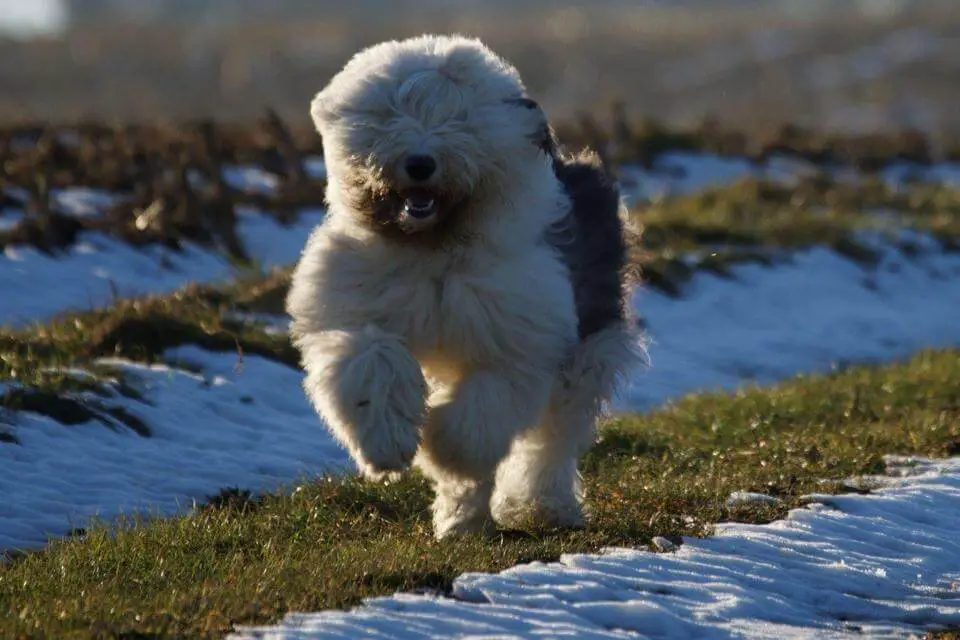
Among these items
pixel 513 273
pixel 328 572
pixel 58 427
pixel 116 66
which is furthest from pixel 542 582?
pixel 116 66

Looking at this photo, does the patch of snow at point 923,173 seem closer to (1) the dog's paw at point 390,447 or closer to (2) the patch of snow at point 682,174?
(2) the patch of snow at point 682,174

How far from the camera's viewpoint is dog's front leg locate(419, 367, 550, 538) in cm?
661

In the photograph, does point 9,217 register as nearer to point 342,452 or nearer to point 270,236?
point 270,236

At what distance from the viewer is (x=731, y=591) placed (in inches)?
244

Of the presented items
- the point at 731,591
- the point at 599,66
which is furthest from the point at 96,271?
the point at 599,66

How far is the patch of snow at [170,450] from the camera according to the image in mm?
8102

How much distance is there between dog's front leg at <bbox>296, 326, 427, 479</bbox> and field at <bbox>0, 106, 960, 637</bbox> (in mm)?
401

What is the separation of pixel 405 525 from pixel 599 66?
65.5m

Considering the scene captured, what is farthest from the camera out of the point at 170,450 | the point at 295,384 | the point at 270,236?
the point at 270,236

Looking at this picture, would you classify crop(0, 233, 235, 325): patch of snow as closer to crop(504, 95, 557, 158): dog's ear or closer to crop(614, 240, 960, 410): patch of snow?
crop(614, 240, 960, 410): patch of snow

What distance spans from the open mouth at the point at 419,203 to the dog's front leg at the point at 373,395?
1.56 feet

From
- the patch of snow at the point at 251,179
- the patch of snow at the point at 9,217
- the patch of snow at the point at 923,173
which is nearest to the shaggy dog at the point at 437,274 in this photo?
the patch of snow at the point at 9,217

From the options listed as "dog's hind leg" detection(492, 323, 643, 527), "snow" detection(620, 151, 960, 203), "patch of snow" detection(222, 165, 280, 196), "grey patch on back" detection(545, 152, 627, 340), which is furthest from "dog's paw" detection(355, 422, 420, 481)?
"snow" detection(620, 151, 960, 203)

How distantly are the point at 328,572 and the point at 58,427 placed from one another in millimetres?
3260
